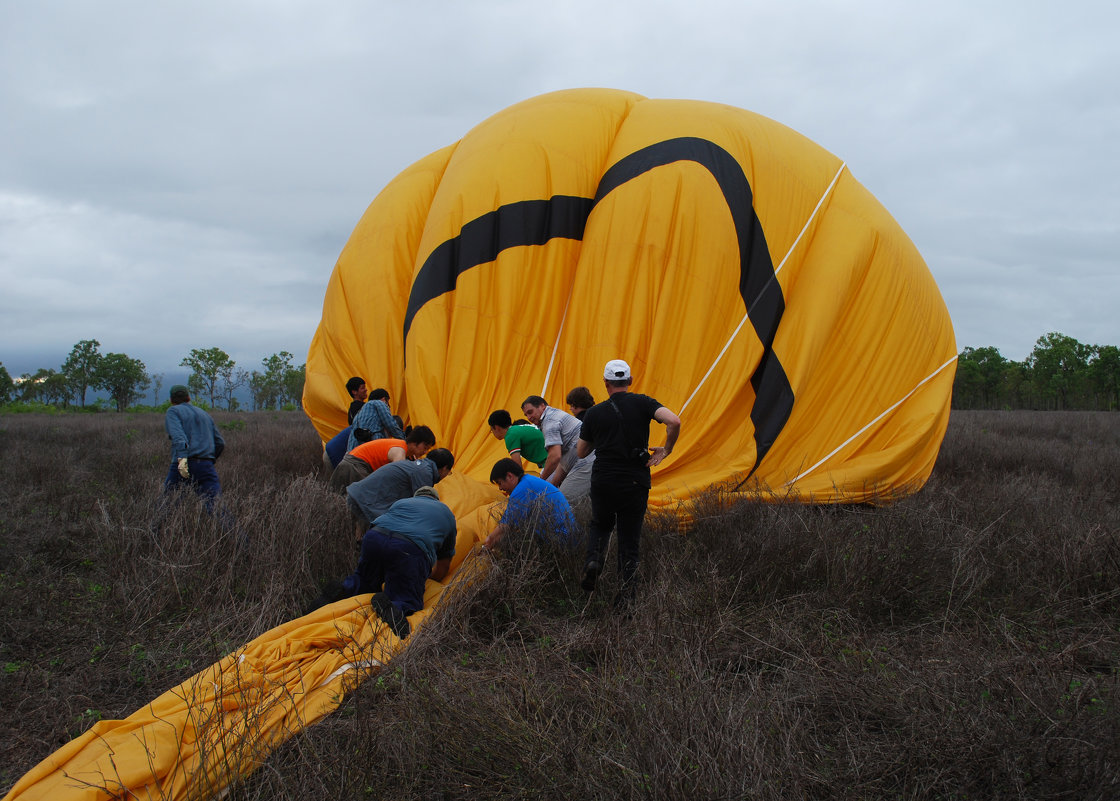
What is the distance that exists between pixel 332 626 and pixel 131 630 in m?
1.26

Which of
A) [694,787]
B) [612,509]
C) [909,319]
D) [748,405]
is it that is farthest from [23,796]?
[909,319]

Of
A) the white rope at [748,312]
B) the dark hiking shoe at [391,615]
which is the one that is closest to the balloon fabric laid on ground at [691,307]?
the white rope at [748,312]

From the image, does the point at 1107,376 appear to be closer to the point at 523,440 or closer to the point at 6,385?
the point at 523,440

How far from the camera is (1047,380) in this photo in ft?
146

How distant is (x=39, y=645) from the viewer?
4102mm

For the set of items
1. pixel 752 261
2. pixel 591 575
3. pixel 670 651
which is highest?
pixel 752 261

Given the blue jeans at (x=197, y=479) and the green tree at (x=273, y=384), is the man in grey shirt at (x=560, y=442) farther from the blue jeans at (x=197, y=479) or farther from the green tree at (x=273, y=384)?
the green tree at (x=273, y=384)

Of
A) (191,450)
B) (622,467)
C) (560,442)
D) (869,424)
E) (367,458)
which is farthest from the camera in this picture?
(869,424)

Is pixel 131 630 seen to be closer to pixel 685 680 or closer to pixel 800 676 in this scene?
pixel 685 680

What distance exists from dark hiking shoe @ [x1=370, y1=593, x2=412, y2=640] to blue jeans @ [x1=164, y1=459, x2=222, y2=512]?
279cm

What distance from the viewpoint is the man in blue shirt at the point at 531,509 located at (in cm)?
471

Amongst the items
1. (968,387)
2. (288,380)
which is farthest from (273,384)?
(968,387)

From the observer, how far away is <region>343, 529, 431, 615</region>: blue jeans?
4.41 meters

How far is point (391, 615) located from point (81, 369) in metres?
57.1
